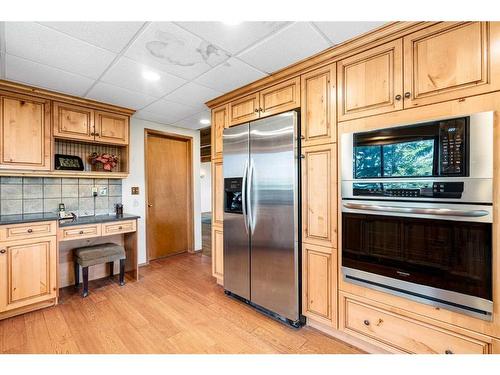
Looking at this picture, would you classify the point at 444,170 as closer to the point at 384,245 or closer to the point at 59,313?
the point at 384,245

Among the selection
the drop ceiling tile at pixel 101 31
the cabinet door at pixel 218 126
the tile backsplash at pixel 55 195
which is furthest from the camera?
the cabinet door at pixel 218 126

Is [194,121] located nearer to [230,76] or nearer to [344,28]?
[230,76]

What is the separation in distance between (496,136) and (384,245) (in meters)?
0.86

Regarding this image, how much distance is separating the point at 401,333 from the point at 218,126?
2.58m

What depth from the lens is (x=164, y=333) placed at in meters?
2.04

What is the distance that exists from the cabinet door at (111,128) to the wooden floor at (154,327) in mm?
1887

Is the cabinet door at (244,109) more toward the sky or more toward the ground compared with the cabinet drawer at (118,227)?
more toward the sky

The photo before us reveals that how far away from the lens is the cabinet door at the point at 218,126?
9.32ft

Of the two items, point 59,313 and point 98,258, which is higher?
point 98,258

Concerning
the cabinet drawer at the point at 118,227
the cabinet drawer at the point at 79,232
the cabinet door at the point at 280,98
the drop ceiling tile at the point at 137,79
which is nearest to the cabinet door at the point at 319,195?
the cabinet door at the point at 280,98

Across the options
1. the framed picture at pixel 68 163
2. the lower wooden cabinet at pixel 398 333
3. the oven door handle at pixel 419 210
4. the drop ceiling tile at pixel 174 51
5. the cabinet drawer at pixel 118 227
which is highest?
the drop ceiling tile at pixel 174 51

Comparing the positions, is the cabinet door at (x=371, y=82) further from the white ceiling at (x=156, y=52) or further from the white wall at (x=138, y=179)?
the white wall at (x=138, y=179)
